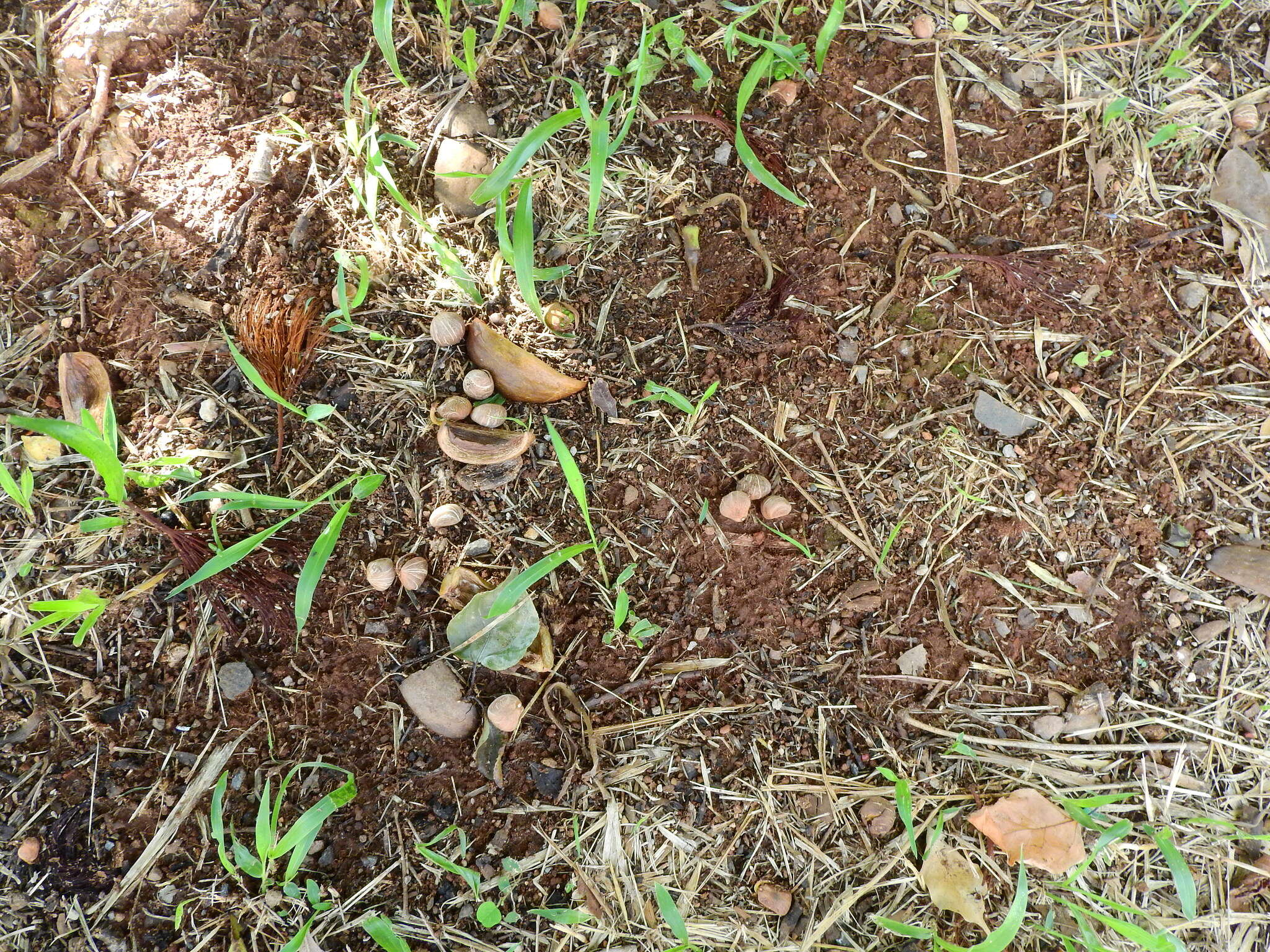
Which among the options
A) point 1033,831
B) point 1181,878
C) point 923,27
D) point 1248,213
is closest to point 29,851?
point 1033,831

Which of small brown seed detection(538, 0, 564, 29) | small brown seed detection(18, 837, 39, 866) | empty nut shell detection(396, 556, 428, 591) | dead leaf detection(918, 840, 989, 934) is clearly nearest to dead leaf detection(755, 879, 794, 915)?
dead leaf detection(918, 840, 989, 934)

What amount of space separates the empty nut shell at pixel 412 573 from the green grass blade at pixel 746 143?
111 cm

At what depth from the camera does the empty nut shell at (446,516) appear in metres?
1.51

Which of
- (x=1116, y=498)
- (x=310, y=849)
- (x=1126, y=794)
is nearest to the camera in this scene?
(x=310, y=849)

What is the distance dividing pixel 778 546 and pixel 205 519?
1225mm

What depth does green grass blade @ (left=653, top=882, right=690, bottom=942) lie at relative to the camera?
56.3 inches

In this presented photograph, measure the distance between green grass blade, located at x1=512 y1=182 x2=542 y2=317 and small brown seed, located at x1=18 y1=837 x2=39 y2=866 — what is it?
1458 millimetres

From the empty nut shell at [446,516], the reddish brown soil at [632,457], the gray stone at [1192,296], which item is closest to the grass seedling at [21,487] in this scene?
the reddish brown soil at [632,457]

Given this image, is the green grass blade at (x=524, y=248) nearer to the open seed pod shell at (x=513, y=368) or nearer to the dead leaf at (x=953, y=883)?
the open seed pod shell at (x=513, y=368)

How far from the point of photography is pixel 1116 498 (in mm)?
1688

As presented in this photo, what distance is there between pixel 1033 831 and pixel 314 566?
5.21 feet

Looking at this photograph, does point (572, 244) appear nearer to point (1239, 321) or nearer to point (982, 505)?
point (982, 505)

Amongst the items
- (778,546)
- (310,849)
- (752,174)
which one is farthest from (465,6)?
(310,849)

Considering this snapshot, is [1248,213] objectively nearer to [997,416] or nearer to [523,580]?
[997,416]
